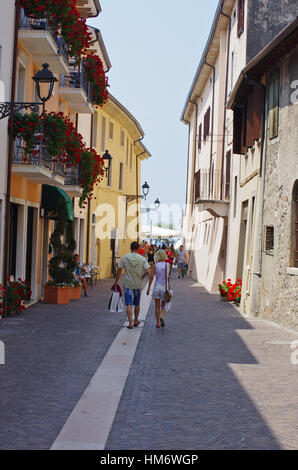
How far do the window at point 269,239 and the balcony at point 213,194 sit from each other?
858cm

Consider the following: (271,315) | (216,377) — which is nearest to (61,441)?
(216,377)

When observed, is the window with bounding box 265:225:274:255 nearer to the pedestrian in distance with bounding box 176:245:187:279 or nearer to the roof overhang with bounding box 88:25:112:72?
the roof overhang with bounding box 88:25:112:72

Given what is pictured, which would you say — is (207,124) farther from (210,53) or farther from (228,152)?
(228,152)

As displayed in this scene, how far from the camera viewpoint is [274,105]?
17.1 m

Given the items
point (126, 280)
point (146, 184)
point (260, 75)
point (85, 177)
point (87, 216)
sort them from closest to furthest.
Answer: point (126, 280)
point (260, 75)
point (85, 177)
point (87, 216)
point (146, 184)

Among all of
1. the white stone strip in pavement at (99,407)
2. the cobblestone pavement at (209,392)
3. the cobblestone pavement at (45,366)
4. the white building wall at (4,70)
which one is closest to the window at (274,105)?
the cobblestone pavement at (209,392)

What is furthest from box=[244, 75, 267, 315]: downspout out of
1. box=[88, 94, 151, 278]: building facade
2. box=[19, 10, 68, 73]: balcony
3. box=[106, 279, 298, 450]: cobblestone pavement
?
box=[88, 94, 151, 278]: building facade

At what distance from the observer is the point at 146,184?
1471 inches

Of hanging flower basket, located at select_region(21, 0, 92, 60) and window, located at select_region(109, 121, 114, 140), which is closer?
hanging flower basket, located at select_region(21, 0, 92, 60)

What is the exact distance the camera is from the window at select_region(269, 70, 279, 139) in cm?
1681

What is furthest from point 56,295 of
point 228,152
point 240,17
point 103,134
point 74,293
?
point 103,134

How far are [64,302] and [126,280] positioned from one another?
6140 mm

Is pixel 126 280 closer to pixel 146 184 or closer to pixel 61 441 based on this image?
pixel 61 441

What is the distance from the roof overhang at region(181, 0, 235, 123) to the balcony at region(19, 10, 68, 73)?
925cm
